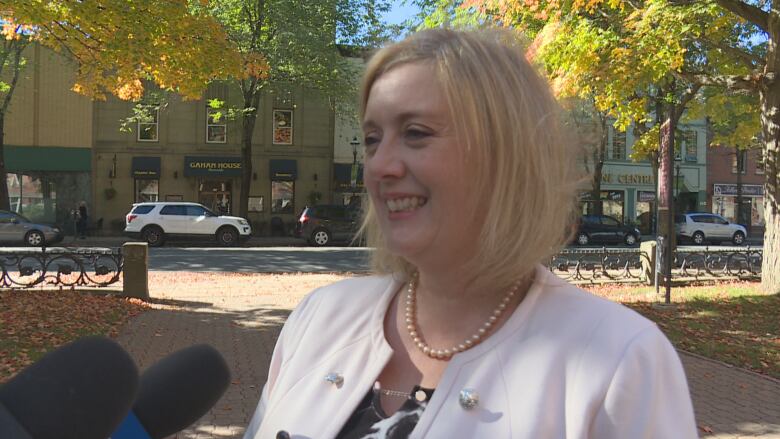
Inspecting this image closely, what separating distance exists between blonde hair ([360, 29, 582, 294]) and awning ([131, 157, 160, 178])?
33.9 m

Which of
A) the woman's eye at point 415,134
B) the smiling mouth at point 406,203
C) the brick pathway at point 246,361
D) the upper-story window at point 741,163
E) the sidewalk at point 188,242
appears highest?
the upper-story window at point 741,163

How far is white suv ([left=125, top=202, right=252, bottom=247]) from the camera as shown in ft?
84.0

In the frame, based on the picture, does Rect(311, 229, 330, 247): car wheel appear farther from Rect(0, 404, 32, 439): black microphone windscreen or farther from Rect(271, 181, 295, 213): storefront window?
Rect(0, 404, 32, 439): black microphone windscreen

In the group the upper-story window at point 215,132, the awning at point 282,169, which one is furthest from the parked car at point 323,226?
the upper-story window at point 215,132

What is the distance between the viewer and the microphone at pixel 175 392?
124 centimetres

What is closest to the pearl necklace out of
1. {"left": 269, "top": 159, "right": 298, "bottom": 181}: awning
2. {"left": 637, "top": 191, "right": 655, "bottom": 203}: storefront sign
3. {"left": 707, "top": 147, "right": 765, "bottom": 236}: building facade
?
{"left": 269, "top": 159, "right": 298, "bottom": 181}: awning

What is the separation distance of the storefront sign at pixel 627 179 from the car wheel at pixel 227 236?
80.2ft

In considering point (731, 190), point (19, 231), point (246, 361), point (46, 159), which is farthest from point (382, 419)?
point (731, 190)

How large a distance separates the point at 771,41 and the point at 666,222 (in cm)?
366

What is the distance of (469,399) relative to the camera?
4.12ft

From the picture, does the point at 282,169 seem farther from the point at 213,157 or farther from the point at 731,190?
the point at 731,190

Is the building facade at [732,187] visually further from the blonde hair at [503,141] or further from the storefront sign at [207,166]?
the blonde hair at [503,141]

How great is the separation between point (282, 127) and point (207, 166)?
14.6 feet

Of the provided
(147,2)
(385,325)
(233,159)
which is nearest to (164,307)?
(147,2)
